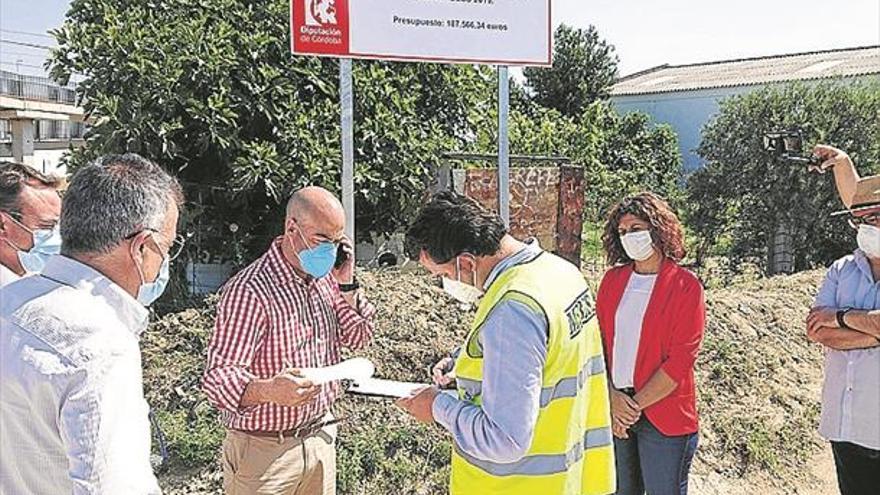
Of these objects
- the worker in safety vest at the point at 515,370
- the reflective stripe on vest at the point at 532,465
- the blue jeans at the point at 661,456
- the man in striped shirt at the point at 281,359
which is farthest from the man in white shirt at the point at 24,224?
the blue jeans at the point at 661,456

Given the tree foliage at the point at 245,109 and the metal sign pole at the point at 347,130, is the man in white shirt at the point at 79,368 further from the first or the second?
Result: the tree foliage at the point at 245,109

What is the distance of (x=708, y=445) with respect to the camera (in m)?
5.80

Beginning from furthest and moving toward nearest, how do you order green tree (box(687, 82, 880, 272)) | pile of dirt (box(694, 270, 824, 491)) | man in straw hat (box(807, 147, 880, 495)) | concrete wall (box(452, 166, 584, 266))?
green tree (box(687, 82, 880, 272))
concrete wall (box(452, 166, 584, 266))
pile of dirt (box(694, 270, 824, 491))
man in straw hat (box(807, 147, 880, 495))

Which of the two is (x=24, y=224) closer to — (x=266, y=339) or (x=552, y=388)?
(x=266, y=339)

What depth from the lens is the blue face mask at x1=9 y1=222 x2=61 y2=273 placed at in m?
2.86

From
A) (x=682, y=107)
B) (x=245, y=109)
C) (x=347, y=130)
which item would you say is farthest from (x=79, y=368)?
(x=682, y=107)

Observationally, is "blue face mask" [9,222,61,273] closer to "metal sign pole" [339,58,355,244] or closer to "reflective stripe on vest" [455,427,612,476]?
"reflective stripe on vest" [455,427,612,476]

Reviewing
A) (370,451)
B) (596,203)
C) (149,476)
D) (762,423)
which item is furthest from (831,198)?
(149,476)

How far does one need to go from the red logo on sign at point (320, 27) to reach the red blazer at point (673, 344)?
210cm

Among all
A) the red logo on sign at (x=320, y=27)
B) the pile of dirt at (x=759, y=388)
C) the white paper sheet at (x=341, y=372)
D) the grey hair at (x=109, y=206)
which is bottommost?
the pile of dirt at (x=759, y=388)

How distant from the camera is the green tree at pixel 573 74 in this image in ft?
83.5

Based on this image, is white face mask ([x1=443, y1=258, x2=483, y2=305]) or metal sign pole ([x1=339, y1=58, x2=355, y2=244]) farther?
metal sign pole ([x1=339, y1=58, x2=355, y2=244])

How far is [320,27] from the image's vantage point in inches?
176

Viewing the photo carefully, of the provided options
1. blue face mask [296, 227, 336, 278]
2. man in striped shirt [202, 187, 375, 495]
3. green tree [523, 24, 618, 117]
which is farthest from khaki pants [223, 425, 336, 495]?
green tree [523, 24, 618, 117]
